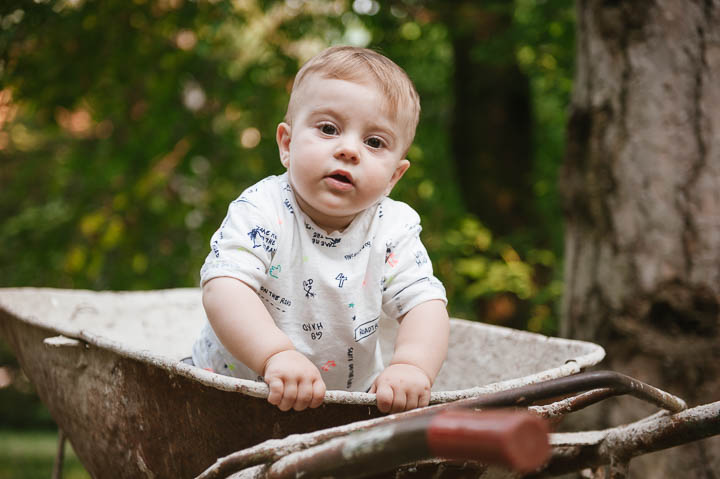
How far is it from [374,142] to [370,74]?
141 millimetres

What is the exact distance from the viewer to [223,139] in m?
4.23

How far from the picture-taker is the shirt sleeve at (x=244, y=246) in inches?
48.4

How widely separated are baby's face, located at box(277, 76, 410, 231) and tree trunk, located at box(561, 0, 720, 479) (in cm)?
108

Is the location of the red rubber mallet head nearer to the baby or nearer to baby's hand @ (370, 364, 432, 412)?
baby's hand @ (370, 364, 432, 412)

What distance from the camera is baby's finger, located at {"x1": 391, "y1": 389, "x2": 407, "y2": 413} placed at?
1036mm

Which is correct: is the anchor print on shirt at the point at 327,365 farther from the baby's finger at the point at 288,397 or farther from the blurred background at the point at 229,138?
the blurred background at the point at 229,138

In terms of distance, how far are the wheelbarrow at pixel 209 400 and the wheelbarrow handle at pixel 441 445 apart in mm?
21

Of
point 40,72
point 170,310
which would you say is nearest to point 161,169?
point 40,72

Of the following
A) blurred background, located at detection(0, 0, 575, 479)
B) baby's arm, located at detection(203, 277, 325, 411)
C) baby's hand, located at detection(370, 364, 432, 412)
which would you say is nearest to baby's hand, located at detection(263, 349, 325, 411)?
baby's arm, located at detection(203, 277, 325, 411)

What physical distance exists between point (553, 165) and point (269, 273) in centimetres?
389

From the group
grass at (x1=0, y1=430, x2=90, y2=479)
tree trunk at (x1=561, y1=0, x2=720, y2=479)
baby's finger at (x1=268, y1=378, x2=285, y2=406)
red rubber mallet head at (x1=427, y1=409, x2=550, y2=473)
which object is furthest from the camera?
grass at (x1=0, y1=430, x2=90, y2=479)

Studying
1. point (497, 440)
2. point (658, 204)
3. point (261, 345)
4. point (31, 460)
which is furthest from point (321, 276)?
point (31, 460)

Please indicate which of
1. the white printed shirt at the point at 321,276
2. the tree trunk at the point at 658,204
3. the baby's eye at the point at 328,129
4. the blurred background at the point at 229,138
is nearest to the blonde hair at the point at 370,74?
the baby's eye at the point at 328,129

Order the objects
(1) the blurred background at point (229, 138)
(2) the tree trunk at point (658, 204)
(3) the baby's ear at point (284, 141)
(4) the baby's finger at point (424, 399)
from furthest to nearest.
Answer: (1) the blurred background at point (229, 138), (2) the tree trunk at point (658, 204), (3) the baby's ear at point (284, 141), (4) the baby's finger at point (424, 399)
